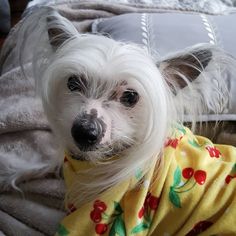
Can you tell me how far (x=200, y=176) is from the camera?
2.77 ft

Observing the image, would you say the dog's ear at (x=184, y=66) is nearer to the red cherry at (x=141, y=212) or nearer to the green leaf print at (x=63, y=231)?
the red cherry at (x=141, y=212)

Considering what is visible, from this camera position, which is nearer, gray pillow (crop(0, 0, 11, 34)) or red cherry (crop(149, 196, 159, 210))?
red cherry (crop(149, 196, 159, 210))

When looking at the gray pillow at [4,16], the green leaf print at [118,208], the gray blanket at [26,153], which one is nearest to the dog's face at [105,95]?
the green leaf print at [118,208]

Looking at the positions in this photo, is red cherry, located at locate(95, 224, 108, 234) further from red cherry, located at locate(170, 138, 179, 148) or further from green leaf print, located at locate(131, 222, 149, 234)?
red cherry, located at locate(170, 138, 179, 148)

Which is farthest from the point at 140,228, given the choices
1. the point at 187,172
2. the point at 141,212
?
the point at 187,172

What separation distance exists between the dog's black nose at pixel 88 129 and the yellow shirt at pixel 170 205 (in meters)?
0.13

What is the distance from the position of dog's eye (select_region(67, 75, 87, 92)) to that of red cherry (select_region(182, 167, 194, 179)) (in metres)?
0.26

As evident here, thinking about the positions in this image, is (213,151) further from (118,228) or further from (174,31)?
(174,31)

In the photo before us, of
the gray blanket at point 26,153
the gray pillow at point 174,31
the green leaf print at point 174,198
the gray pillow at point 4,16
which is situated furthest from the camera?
the gray pillow at point 4,16

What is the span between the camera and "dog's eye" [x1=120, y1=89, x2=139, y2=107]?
776 millimetres

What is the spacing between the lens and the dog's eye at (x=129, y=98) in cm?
78

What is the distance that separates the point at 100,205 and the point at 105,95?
227mm

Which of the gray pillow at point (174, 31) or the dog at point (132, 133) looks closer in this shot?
the dog at point (132, 133)

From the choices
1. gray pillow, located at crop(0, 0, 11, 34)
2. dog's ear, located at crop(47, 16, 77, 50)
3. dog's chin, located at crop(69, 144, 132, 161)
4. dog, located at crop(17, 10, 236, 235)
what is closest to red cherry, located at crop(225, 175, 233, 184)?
dog, located at crop(17, 10, 236, 235)
